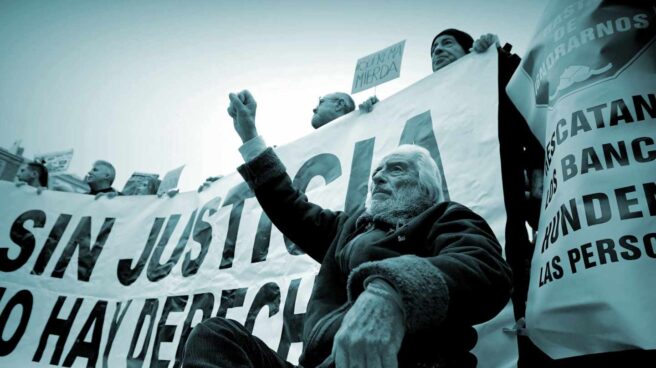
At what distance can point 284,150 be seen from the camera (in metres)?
3.11

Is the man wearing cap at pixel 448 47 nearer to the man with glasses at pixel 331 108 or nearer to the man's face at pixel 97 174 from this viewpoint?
the man with glasses at pixel 331 108

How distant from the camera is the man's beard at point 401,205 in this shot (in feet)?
4.84

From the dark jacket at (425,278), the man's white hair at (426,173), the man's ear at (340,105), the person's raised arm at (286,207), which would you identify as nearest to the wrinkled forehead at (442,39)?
the man's ear at (340,105)

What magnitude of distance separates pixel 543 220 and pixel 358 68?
2086mm

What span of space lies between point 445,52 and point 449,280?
7.08 feet

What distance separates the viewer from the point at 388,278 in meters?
0.89

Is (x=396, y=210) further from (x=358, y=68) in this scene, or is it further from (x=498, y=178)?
(x=358, y=68)

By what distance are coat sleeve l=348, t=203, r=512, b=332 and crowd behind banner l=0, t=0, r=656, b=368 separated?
23 centimetres

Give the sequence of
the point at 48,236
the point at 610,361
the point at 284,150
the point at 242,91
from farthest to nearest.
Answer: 1. the point at 48,236
2. the point at 284,150
3. the point at 242,91
4. the point at 610,361

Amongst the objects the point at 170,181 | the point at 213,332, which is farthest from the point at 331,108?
the point at 213,332

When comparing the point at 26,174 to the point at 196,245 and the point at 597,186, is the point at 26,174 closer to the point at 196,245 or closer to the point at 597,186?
the point at 196,245

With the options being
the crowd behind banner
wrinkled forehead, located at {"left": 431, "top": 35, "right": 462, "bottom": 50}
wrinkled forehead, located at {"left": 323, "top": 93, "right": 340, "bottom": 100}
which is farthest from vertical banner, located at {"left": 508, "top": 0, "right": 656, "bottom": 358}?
wrinkled forehead, located at {"left": 323, "top": 93, "right": 340, "bottom": 100}

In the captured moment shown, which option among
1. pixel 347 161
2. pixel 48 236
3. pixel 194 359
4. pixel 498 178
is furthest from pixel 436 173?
pixel 48 236

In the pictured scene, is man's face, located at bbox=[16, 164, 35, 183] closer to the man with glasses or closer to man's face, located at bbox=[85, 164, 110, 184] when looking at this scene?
man's face, located at bbox=[85, 164, 110, 184]
